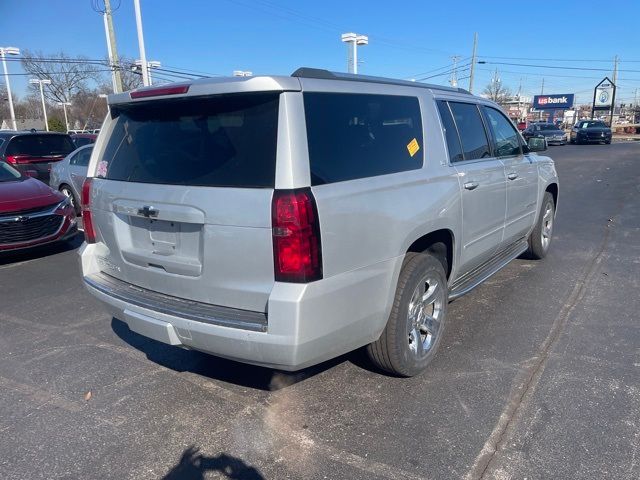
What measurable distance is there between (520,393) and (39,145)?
11.8m

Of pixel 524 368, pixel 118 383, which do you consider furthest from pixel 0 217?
pixel 524 368

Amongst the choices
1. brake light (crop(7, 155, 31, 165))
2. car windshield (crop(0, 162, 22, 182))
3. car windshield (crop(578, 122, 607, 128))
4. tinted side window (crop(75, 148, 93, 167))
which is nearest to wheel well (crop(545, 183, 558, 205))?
car windshield (crop(0, 162, 22, 182))

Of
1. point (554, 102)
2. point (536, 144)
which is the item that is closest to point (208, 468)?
point (536, 144)

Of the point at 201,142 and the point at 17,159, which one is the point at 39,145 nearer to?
the point at 17,159

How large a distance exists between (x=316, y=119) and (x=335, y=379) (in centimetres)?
179

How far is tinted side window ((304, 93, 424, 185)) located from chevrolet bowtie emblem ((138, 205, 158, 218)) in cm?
96

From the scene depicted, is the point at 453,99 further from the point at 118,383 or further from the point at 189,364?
the point at 118,383

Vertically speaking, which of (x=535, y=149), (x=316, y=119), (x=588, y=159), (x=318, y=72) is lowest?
(x=588, y=159)

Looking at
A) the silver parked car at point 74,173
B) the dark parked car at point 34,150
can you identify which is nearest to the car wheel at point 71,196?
the silver parked car at point 74,173

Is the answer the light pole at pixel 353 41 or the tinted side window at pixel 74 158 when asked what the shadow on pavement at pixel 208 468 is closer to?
the tinted side window at pixel 74 158

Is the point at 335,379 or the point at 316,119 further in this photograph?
the point at 335,379

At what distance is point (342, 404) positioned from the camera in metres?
3.21

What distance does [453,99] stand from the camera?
4.16 meters

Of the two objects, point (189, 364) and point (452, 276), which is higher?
point (452, 276)
